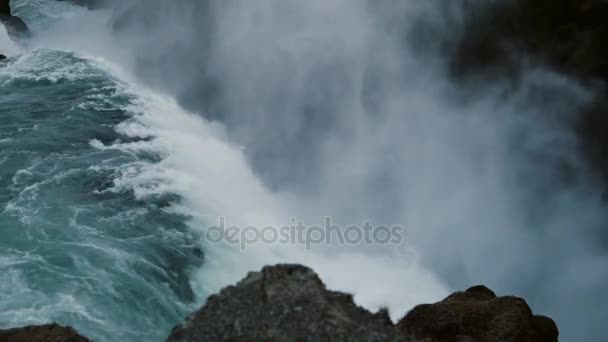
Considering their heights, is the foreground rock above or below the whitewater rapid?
below

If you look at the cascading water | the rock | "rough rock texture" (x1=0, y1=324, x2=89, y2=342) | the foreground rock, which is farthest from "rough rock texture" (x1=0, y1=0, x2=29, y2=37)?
the foreground rock

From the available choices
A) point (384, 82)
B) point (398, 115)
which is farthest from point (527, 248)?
point (384, 82)

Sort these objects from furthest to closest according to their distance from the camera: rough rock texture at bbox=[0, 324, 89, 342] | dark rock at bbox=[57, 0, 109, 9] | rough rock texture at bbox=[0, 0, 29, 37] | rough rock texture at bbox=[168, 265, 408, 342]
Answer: dark rock at bbox=[57, 0, 109, 9], rough rock texture at bbox=[0, 0, 29, 37], rough rock texture at bbox=[0, 324, 89, 342], rough rock texture at bbox=[168, 265, 408, 342]

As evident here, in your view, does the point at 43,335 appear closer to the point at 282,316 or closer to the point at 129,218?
the point at 282,316

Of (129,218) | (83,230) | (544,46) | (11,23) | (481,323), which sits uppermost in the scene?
(11,23)

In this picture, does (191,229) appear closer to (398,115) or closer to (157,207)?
(157,207)

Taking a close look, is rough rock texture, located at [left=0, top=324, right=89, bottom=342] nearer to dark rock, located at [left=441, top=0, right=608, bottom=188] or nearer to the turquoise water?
the turquoise water

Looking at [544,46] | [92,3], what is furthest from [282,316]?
[92,3]
